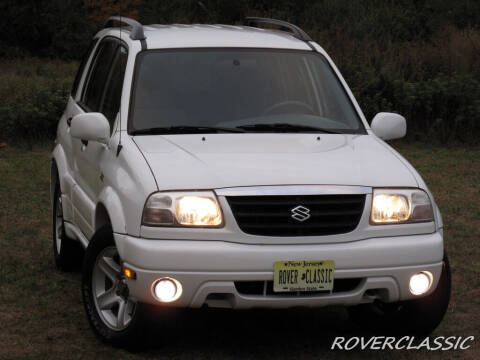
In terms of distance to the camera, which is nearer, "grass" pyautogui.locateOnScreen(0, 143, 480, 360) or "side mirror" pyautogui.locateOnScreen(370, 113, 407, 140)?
"grass" pyautogui.locateOnScreen(0, 143, 480, 360)

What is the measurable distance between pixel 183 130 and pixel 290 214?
3.88 feet

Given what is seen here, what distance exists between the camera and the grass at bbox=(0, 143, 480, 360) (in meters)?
5.68

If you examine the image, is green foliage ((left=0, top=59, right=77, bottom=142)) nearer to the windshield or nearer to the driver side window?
the driver side window

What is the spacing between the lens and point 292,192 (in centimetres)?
513

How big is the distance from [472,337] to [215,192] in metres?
1.97

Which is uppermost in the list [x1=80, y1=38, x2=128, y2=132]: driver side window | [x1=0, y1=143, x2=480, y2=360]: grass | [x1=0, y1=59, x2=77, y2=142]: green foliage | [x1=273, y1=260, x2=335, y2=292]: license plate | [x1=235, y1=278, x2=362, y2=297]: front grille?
[x1=80, y1=38, x2=128, y2=132]: driver side window

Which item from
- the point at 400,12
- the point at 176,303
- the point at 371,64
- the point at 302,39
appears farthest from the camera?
the point at 400,12

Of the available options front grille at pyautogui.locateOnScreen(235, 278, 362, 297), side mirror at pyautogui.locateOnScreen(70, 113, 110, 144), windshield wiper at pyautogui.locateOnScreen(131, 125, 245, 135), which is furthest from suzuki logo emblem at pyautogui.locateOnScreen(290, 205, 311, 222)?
side mirror at pyautogui.locateOnScreen(70, 113, 110, 144)

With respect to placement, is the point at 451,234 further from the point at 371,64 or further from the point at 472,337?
the point at 371,64

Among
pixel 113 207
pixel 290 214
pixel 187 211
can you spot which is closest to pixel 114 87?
pixel 113 207

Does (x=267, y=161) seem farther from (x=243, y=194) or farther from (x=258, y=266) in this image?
(x=258, y=266)

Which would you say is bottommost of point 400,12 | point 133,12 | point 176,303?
point 133,12

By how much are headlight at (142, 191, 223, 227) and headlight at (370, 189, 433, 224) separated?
836mm

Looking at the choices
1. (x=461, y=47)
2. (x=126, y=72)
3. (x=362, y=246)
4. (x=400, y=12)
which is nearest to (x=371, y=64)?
(x=461, y=47)
